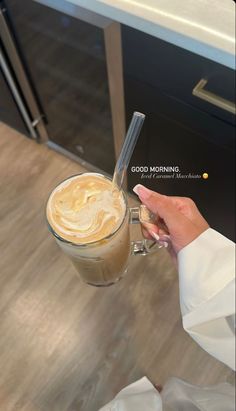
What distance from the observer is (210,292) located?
0.47 m

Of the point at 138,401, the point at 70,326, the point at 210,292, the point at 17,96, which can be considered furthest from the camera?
the point at 17,96

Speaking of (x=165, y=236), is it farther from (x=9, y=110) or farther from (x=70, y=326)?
(x=9, y=110)

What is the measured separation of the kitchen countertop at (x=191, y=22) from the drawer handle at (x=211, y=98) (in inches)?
4.2

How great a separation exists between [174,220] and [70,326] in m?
0.60

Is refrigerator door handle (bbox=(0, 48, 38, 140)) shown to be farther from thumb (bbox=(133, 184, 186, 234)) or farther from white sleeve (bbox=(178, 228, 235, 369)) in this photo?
white sleeve (bbox=(178, 228, 235, 369))

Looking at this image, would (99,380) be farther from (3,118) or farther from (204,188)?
(3,118)

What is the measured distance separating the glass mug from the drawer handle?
0.22 metres

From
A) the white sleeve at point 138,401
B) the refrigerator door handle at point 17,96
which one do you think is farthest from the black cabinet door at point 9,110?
the white sleeve at point 138,401

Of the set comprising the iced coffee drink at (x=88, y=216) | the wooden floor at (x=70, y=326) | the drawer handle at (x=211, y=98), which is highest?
the drawer handle at (x=211, y=98)

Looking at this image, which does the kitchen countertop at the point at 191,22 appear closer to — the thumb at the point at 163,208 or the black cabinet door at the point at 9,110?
the thumb at the point at 163,208

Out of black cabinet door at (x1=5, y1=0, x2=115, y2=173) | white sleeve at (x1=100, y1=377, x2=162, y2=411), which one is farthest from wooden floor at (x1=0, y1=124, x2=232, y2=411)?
black cabinet door at (x1=5, y1=0, x2=115, y2=173)

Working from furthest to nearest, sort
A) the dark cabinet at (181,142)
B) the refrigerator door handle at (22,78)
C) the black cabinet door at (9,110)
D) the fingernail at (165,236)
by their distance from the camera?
the black cabinet door at (9,110) → the refrigerator door handle at (22,78) → the dark cabinet at (181,142) → the fingernail at (165,236)

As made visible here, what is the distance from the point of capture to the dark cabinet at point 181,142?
69 centimetres

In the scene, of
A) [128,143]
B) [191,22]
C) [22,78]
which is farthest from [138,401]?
[22,78]
